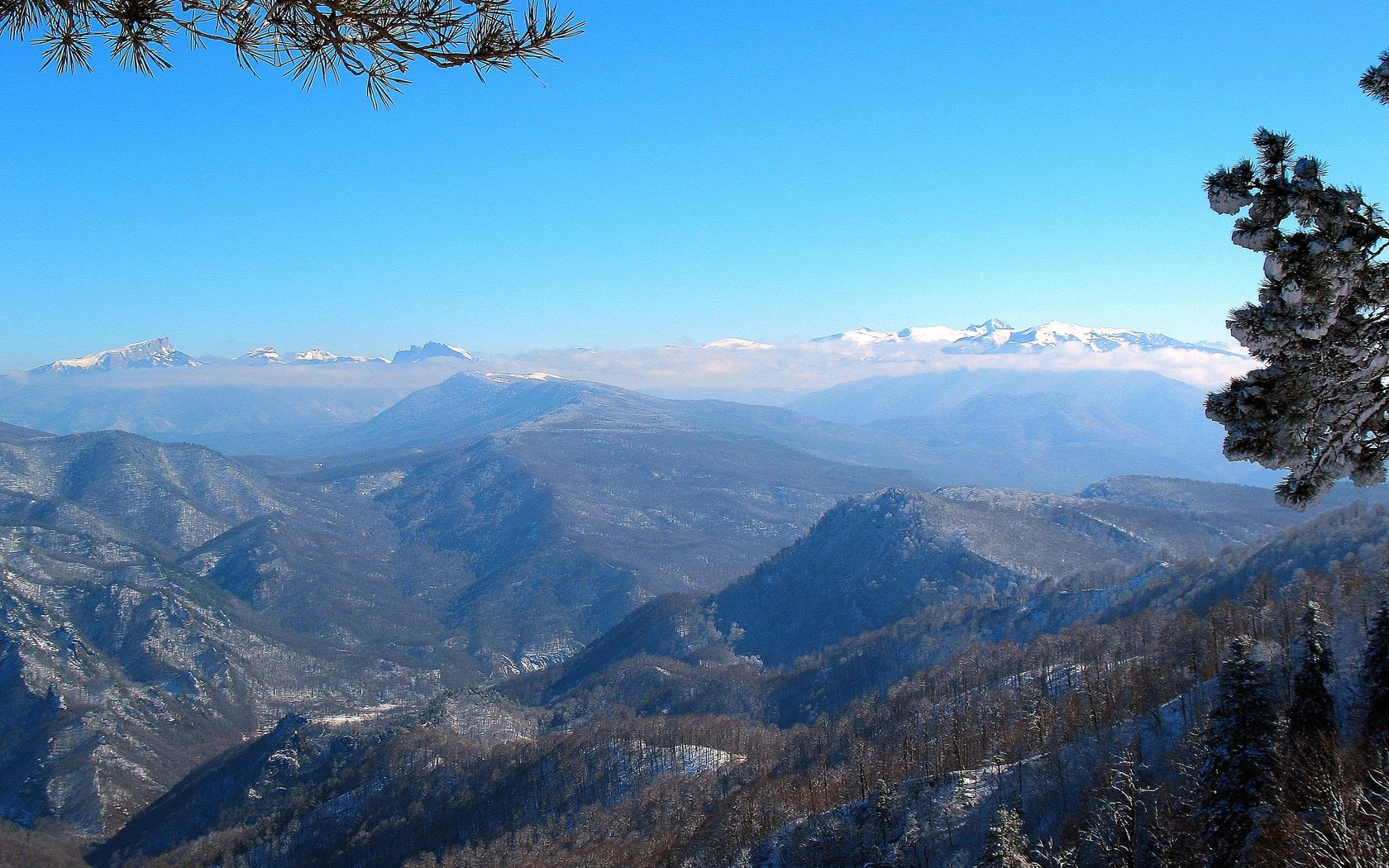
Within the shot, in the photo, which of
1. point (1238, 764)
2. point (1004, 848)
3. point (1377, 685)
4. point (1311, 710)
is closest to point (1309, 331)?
point (1004, 848)

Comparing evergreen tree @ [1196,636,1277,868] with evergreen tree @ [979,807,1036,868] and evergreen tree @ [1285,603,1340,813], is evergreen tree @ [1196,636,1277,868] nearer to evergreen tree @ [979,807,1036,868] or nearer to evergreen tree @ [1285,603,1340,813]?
evergreen tree @ [1285,603,1340,813]

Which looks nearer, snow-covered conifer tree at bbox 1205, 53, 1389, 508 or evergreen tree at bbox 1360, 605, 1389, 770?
snow-covered conifer tree at bbox 1205, 53, 1389, 508

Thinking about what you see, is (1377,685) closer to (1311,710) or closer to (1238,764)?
(1311,710)

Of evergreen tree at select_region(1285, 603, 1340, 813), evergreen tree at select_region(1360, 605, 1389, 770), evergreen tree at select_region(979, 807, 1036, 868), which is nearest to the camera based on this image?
evergreen tree at select_region(1285, 603, 1340, 813)

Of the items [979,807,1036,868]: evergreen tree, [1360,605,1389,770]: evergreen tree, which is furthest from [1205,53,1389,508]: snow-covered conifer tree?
[1360,605,1389,770]: evergreen tree

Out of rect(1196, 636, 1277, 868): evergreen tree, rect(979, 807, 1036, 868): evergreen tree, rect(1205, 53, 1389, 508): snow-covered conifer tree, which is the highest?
rect(1205, 53, 1389, 508): snow-covered conifer tree

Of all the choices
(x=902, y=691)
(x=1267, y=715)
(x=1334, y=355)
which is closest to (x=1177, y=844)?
(x=1267, y=715)

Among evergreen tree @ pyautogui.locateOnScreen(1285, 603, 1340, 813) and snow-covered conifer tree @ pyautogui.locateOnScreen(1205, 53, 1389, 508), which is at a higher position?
snow-covered conifer tree @ pyautogui.locateOnScreen(1205, 53, 1389, 508)

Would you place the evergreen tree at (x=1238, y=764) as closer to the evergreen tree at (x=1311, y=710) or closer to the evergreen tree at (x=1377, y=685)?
the evergreen tree at (x=1311, y=710)
